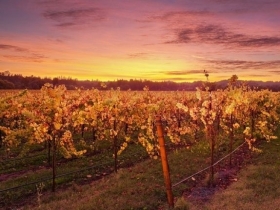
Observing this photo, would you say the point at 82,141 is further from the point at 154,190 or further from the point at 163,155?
the point at 163,155

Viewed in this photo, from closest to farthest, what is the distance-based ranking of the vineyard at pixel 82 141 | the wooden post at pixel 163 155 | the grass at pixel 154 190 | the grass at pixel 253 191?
the wooden post at pixel 163 155
the grass at pixel 253 191
the grass at pixel 154 190
the vineyard at pixel 82 141

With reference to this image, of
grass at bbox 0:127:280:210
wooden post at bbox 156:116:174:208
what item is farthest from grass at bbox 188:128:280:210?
wooden post at bbox 156:116:174:208

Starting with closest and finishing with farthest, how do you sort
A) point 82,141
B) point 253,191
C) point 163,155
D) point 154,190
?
point 163,155 < point 253,191 < point 154,190 < point 82,141

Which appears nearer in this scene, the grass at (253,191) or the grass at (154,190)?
the grass at (253,191)

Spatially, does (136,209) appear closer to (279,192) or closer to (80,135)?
(279,192)

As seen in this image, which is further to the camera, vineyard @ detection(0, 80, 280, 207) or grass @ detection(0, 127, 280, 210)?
vineyard @ detection(0, 80, 280, 207)

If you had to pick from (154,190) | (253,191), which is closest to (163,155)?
(154,190)

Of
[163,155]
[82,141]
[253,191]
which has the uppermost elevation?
[163,155]

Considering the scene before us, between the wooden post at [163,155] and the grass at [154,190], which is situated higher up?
the wooden post at [163,155]

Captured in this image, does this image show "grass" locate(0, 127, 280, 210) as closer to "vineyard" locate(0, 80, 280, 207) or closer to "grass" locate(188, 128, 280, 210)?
"grass" locate(188, 128, 280, 210)

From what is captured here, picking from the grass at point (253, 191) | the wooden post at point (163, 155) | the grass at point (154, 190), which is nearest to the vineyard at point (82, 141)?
the wooden post at point (163, 155)

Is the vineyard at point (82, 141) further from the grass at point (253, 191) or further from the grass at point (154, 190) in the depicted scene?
the grass at point (253, 191)

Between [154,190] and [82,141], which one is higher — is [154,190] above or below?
below

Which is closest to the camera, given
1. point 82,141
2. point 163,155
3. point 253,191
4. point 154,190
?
point 163,155
